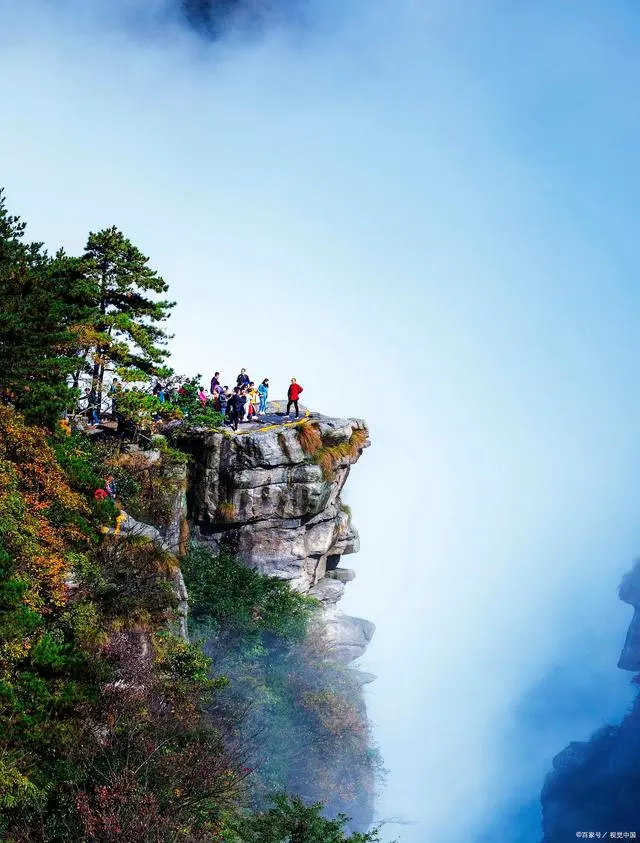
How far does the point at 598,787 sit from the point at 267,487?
259 ft

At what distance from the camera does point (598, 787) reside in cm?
8762

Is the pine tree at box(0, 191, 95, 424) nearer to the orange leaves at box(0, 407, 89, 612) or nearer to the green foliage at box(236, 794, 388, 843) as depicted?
the orange leaves at box(0, 407, 89, 612)

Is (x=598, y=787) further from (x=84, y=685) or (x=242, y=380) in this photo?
(x=84, y=685)

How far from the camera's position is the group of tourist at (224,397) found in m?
32.8

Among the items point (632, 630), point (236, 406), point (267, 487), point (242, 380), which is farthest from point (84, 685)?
point (632, 630)

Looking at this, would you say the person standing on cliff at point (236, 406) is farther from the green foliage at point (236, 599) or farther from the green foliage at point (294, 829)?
the green foliage at point (294, 829)

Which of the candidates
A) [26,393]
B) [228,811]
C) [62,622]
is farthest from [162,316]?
[228,811]

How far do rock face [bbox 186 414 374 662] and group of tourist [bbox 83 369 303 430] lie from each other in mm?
1608

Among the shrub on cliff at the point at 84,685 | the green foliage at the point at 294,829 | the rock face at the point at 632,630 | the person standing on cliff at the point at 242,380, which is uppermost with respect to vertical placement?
the rock face at the point at 632,630

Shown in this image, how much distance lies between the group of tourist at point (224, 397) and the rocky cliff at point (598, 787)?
67023 mm

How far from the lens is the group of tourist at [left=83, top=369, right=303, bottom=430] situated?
32.8 m

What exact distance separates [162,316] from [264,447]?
31.0 ft

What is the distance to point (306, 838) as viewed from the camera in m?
17.7

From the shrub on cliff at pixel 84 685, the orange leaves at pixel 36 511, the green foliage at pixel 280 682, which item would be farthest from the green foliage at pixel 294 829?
the green foliage at pixel 280 682
